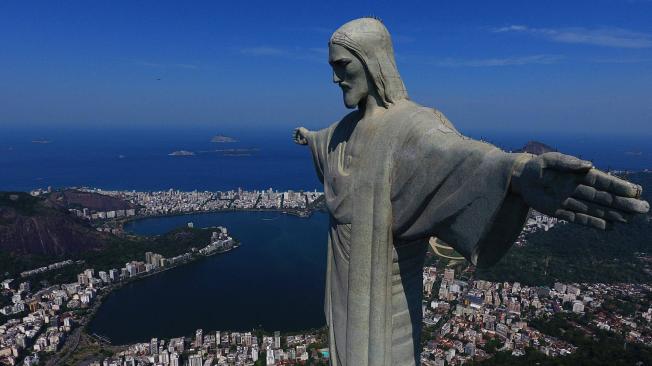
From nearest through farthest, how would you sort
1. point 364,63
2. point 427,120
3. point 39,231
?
point 427,120, point 364,63, point 39,231

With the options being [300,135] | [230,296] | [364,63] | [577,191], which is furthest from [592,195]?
[230,296]

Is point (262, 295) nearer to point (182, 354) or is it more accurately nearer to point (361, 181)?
point (182, 354)

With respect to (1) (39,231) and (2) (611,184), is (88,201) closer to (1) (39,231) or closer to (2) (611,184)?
(1) (39,231)

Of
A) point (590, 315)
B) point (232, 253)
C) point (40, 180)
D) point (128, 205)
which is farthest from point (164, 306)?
point (40, 180)

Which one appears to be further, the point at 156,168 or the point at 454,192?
the point at 156,168

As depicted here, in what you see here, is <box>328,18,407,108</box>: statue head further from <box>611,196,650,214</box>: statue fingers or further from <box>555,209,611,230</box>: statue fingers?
<box>611,196,650,214</box>: statue fingers

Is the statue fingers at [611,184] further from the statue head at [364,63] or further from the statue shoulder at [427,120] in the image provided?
the statue head at [364,63]
